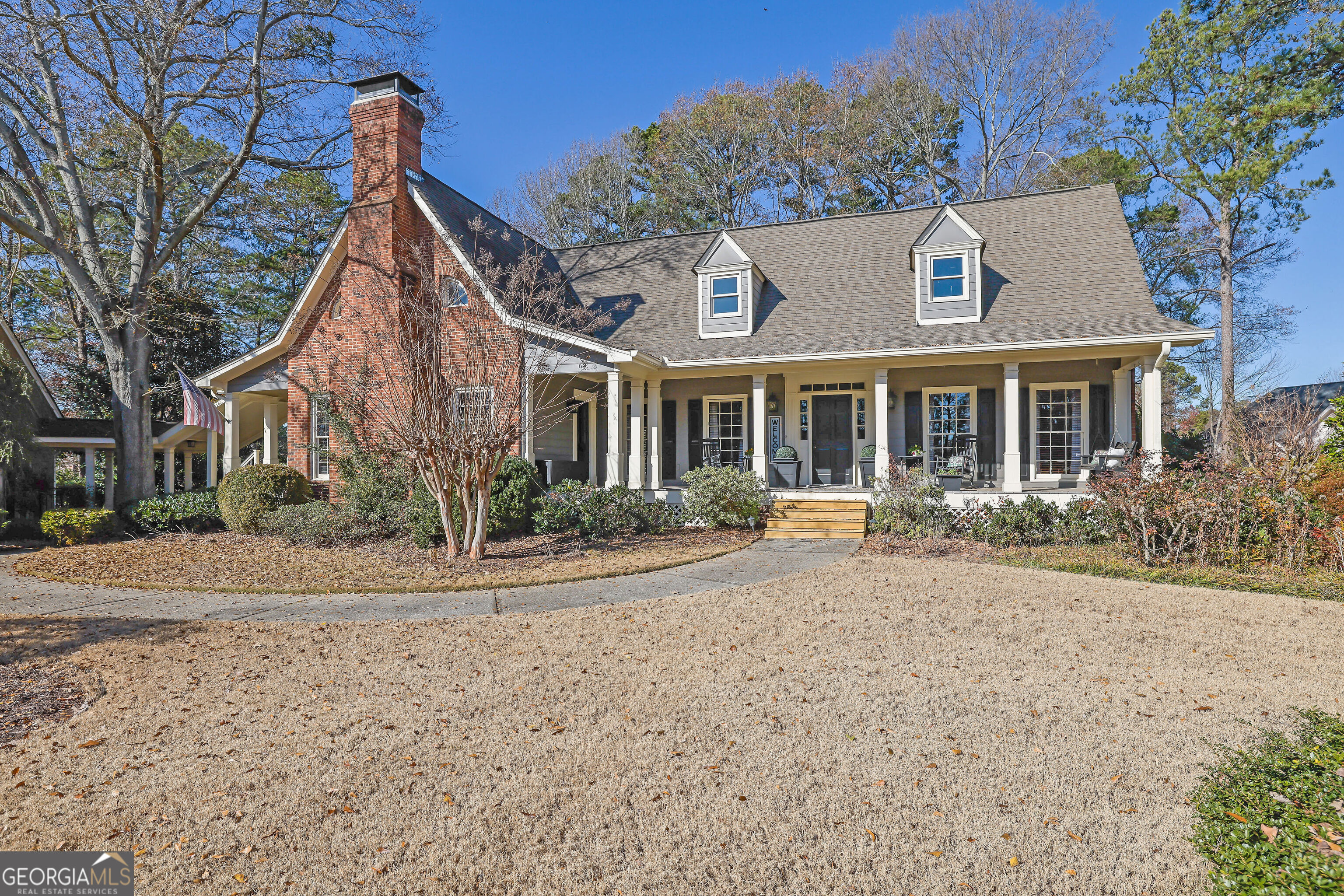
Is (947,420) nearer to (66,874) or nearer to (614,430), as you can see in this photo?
(614,430)

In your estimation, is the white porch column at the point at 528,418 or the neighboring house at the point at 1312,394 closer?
the white porch column at the point at 528,418

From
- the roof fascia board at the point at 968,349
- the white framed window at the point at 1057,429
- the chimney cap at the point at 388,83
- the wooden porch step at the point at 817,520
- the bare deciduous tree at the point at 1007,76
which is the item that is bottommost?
the wooden porch step at the point at 817,520

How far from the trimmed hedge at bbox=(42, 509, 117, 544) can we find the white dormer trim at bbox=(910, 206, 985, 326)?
16.1 m

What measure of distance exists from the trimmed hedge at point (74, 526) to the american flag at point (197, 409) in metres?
2.33

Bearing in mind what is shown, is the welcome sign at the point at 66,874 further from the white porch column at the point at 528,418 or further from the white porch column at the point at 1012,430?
the white porch column at the point at 1012,430

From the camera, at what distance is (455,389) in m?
9.00

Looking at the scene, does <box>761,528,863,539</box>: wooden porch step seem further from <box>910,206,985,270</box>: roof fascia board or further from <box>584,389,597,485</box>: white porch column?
<box>910,206,985,270</box>: roof fascia board

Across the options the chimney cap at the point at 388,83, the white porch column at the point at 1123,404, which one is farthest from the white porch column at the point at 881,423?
the chimney cap at the point at 388,83

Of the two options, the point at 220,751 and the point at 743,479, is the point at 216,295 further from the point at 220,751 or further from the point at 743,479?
the point at 220,751

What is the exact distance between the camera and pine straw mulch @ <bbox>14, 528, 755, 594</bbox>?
8.16 m

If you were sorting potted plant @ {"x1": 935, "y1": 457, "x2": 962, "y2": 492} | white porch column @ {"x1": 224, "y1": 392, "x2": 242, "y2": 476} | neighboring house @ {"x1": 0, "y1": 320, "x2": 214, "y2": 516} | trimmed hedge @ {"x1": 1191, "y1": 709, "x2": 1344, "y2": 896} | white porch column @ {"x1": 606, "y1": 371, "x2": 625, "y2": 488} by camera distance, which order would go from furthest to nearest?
white porch column @ {"x1": 224, "y1": 392, "x2": 242, "y2": 476} < neighboring house @ {"x1": 0, "y1": 320, "x2": 214, "y2": 516} < white porch column @ {"x1": 606, "y1": 371, "x2": 625, "y2": 488} < potted plant @ {"x1": 935, "y1": 457, "x2": 962, "y2": 492} < trimmed hedge @ {"x1": 1191, "y1": 709, "x2": 1344, "y2": 896}

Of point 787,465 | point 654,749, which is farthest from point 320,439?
point 654,749

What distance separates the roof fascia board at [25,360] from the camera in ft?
46.7

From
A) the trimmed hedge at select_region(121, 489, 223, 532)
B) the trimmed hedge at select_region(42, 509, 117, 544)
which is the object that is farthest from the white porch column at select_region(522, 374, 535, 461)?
the trimmed hedge at select_region(42, 509, 117, 544)
